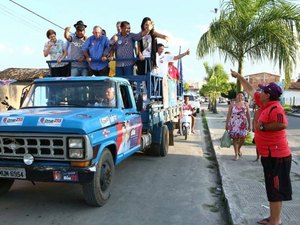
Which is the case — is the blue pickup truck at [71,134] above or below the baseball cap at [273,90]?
below

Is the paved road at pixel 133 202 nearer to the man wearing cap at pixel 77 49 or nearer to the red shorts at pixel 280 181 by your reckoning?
the red shorts at pixel 280 181

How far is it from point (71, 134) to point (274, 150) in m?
2.61

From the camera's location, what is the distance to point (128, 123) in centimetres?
694

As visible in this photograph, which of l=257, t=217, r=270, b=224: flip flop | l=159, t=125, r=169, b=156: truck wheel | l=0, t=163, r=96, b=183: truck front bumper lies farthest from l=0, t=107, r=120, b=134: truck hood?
l=159, t=125, r=169, b=156: truck wheel

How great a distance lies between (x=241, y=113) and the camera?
31.2 feet

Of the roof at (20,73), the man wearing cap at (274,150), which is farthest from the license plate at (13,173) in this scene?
the roof at (20,73)

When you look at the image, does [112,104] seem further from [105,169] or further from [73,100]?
[105,169]

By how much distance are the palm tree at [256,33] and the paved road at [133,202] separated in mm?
5088

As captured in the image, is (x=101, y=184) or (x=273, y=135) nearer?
(x=273, y=135)

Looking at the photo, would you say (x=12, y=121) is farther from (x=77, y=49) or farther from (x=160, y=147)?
(x=160, y=147)

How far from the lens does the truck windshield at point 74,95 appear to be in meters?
6.54

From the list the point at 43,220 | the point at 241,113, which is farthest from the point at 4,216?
the point at 241,113

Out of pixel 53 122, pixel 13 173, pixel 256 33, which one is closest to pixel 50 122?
pixel 53 122

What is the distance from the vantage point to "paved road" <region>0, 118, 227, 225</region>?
530 centimetres
